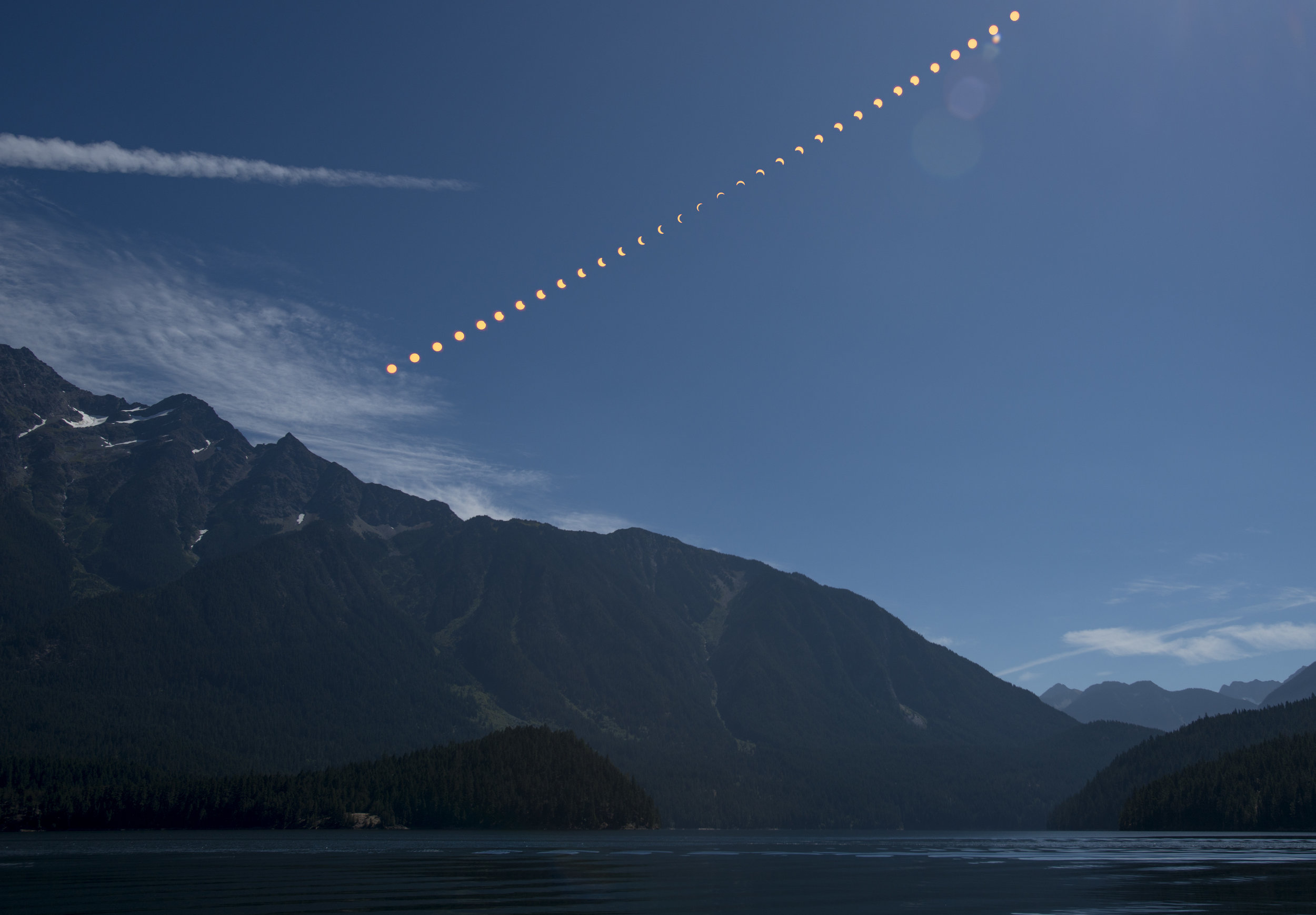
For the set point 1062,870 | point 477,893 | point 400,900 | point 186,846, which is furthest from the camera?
point 186,846

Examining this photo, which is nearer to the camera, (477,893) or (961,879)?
(477,893)

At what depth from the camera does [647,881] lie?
8094cm

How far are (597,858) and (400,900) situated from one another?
7303 cm

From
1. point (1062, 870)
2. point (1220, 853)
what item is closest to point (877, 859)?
point (1062, 870)

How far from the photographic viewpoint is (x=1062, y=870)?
9362cm

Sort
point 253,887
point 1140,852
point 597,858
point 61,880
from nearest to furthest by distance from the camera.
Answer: point 253,887, point 61,880, point 597,858, point 1140,852

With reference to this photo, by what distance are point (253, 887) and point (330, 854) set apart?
68.2 m

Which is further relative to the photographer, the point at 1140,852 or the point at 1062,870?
the point at 1140,852

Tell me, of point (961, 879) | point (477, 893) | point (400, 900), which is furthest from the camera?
point (961, 879)

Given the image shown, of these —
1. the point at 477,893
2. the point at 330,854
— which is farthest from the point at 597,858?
the point at 477,893

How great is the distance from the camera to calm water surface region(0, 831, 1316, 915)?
5438 cm

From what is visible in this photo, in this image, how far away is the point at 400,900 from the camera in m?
58.1

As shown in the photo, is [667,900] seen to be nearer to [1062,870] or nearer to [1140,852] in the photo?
[1062,870]

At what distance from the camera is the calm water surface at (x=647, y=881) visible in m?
54.4
